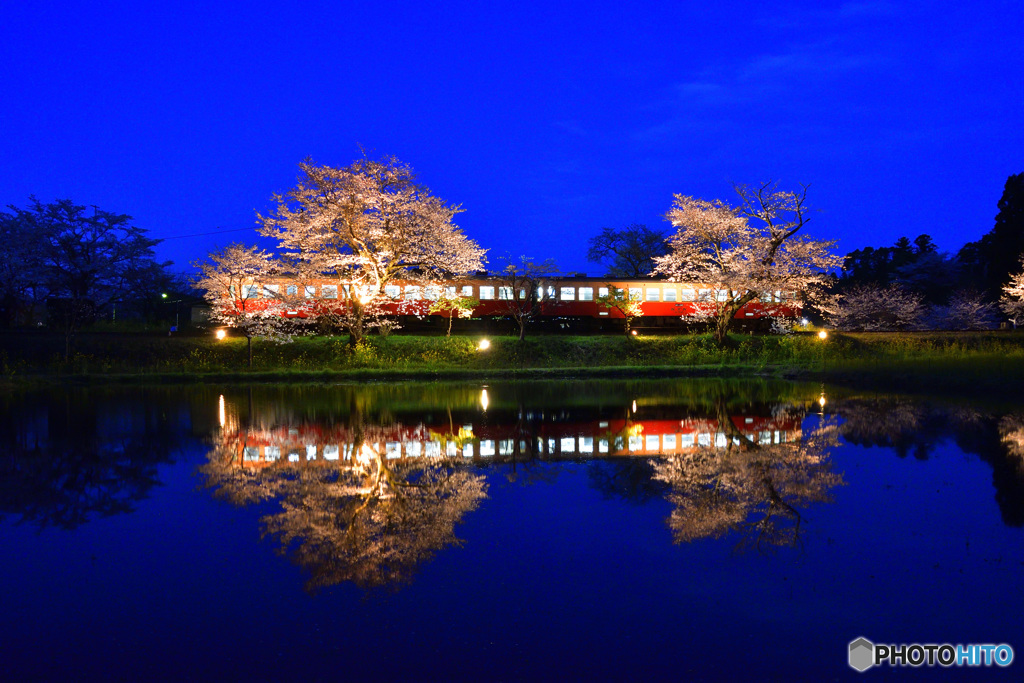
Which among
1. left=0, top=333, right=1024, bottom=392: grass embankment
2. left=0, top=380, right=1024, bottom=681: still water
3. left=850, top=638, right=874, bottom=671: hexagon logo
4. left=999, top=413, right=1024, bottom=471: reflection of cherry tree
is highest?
left=0, top=333, right=1024, bottom=392: grass embankment

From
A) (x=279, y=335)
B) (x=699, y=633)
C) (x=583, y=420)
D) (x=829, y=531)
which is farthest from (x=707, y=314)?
(x=699, y=633)

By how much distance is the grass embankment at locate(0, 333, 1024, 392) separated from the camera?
71.2 feet

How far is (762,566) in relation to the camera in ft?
14.2

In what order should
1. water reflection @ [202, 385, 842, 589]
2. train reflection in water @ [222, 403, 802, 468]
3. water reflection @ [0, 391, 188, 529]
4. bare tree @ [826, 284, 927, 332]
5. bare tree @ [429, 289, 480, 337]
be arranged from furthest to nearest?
bare tree @ [826, 284, 927, 332] < bare tree @ [429, 289, 480, 337] < train reflection in water @ [222, 403, 802, 468] < water reflection @ [0, 391, 188, 529] < water reflection @ [202, 385, 842, 589]

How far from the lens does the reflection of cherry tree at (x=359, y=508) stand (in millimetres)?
4445

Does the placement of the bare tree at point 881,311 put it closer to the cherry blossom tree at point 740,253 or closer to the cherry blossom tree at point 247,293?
the cherry blossom tree at point 740,253

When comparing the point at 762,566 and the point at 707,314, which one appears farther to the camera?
the point at 707,314

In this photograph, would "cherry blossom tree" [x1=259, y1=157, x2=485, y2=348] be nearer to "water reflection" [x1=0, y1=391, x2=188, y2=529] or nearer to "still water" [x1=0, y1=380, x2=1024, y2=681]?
"water reflection" [x1=0, y1=391, x2=188, y2=529]

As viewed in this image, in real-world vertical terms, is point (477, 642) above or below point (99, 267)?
below

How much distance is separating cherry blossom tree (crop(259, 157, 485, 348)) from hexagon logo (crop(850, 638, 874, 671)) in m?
23.6

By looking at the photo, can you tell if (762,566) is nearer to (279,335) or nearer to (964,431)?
(964,431)

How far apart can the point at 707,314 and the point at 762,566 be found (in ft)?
96.6

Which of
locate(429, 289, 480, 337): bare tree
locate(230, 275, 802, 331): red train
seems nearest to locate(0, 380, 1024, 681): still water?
locate(429, 289, 480, 337): bare tree

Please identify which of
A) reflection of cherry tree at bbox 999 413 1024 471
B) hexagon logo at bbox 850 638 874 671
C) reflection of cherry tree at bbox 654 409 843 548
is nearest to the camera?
hexagon logo at bbox 850 638 874 671
